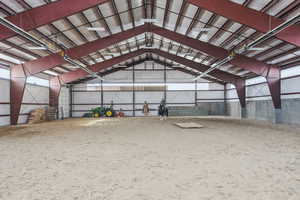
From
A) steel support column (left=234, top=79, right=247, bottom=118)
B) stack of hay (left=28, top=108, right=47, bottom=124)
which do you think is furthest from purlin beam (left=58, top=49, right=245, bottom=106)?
stack of hay (left=28, top=108, right=47, bottom=124)

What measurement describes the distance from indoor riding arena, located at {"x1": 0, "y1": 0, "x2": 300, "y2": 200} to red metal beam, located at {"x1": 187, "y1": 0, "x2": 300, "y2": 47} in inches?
1.7

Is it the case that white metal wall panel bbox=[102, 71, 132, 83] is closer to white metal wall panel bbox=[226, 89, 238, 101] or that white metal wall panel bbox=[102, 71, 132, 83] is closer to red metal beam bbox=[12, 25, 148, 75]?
red metal beam bbox=[12, 25, 148, 75]

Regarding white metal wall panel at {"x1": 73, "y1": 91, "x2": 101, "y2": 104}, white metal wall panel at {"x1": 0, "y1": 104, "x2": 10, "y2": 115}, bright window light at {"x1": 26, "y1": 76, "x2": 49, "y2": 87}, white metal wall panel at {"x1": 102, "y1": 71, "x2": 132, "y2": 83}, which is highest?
white metal wall panel at {"x1": 102, "y1": 71, "x2": 132, "y2": 83}

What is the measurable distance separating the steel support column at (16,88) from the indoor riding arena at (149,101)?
83mm

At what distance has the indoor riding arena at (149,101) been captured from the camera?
333cm

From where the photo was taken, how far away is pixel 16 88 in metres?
12.8

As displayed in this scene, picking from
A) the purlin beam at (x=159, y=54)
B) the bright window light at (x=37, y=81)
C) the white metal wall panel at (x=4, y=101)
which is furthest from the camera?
the purlin beam at (x=159, y=54)

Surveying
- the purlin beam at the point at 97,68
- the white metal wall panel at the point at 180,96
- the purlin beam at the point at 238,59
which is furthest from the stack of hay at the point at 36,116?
the white metal wall panel at the point at 180,96

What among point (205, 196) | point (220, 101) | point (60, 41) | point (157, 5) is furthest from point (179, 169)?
point (220, 101)

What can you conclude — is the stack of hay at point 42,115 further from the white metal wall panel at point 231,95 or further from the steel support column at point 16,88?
the white metal wall panel at point 231,95

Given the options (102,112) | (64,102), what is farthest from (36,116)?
(102,112)

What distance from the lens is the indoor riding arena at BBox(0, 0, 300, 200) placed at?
333 centimetres

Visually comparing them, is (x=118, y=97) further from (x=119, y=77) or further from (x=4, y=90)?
(x=4, y=90)

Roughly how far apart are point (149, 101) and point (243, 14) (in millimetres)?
16368
